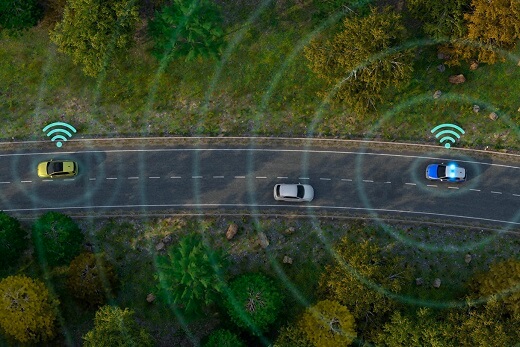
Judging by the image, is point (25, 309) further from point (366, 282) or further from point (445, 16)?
point (445, 16)

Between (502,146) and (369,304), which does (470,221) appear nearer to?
(502,146)

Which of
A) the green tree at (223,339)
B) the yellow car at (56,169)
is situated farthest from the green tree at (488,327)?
the yellow car at (56,169)

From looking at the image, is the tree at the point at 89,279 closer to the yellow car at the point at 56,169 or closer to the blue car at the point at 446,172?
the yellow car at the point at 56,169

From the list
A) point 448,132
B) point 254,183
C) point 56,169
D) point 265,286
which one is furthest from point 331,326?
point 56,169

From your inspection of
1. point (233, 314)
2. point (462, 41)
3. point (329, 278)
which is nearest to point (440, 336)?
point (329, 278)

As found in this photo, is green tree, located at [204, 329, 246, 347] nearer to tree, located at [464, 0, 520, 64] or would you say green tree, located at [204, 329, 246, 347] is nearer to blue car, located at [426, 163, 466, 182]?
blue car, located at [426, 163, 466, 182]
